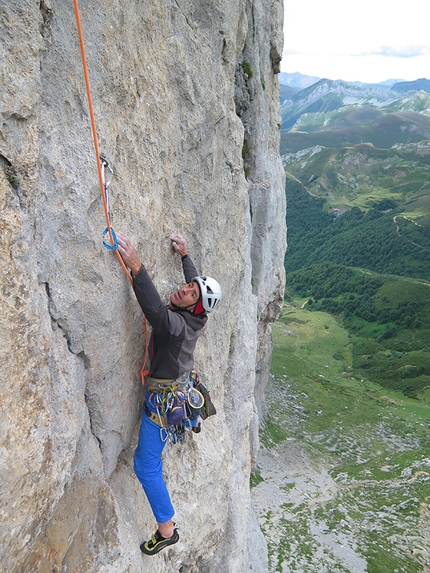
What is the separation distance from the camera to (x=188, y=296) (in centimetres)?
623

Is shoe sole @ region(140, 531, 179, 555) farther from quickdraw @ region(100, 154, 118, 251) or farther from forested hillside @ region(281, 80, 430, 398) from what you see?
forested hillside @ region(281, 80, 430, 398)

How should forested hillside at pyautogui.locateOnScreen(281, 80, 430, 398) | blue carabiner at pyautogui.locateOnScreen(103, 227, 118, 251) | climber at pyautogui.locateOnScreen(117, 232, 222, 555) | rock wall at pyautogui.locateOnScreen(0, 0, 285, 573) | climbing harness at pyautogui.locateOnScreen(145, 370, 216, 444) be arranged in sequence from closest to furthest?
rock wall at pyautogui.locateOnScreen(0, 0, 285, 573), blue carabiner at pyautogui.locateOnScreen(103, 227, 118, 251), climber at pyautogui.locateOnScreen(117, 232, 222, 555), climbing harness at pyautogui.locateOnScreen(145, 370, 216, 444), forested hillside at pyautogui.locateOnScreen(281, 80, 430, 398)

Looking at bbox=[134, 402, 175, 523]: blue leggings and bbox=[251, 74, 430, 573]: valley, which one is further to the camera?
bbox=[251, 74, 430, 573]: valley

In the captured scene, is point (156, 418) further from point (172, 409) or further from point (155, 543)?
point (155, 543)

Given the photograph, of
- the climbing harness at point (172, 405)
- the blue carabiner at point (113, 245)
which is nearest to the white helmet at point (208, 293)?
the climbing harness at point (172, 405)

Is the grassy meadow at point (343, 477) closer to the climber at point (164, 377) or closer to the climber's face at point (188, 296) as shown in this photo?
the climber at point (164, 377)

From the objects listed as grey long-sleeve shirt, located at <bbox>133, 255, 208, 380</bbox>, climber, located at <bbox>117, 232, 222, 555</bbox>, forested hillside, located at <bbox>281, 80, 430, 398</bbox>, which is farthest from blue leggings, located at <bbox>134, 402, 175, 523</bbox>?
forested hillside, located at <bbox>281, 80, 430, 398</bbox>

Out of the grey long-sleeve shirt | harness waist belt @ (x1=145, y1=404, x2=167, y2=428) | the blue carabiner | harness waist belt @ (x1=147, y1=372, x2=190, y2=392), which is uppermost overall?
the blue carabiner

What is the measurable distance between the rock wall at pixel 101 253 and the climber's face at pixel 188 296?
0.63m

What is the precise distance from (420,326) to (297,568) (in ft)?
280

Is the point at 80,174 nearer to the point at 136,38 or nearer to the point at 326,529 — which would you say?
the point at 136,38

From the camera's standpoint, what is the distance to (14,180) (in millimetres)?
3855

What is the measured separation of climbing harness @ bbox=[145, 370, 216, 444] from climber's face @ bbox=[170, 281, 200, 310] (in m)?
1.08

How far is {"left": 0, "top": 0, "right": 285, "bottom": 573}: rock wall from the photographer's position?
12.8ft
